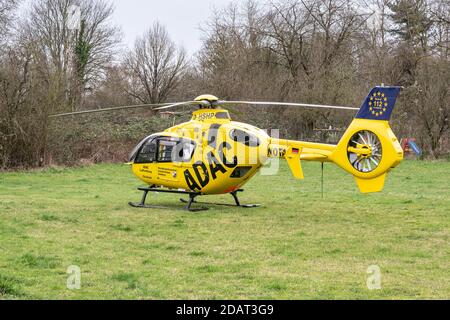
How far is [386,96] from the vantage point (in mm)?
11953

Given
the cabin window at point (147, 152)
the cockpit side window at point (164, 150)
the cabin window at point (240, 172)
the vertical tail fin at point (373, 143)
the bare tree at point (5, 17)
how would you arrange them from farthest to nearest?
1. the bare tree at point (5, 17)
2. the cabin window at point (147, 152)
3. the cockpit side window at point (164, 150)
4. the cabin window at point (240, 172)
5. the vertical tail fin at point (373, 143)

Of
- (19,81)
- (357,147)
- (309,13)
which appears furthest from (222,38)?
(357,147)

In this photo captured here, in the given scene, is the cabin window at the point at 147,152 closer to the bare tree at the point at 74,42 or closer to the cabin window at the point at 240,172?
the cabin window at the point at 240,172

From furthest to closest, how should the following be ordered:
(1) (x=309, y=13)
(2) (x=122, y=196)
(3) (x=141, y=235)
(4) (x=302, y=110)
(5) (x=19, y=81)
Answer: (1) (x=309, y=13), (4) (x=302, y=110), (5) (x=19, y=81), (2) (x=122, y=196), (3) (x=141, y=235)

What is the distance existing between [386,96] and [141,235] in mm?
5140

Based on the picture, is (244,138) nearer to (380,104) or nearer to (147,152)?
(147,152)

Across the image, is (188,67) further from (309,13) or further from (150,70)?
(309,13)

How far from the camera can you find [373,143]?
473 inches

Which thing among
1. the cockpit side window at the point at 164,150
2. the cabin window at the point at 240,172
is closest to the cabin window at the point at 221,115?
the cockpit side window at the point at 164,150

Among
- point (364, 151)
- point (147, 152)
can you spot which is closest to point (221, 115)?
point (147, 152)

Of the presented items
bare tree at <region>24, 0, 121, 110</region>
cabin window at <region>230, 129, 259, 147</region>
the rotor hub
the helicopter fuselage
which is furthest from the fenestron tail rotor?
bare tree at <region>24, 0, 121, 110</region>

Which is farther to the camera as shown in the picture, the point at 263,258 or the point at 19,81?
the point at 19,81

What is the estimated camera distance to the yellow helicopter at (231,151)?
1203cm

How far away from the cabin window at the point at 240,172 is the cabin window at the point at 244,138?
0.58m
